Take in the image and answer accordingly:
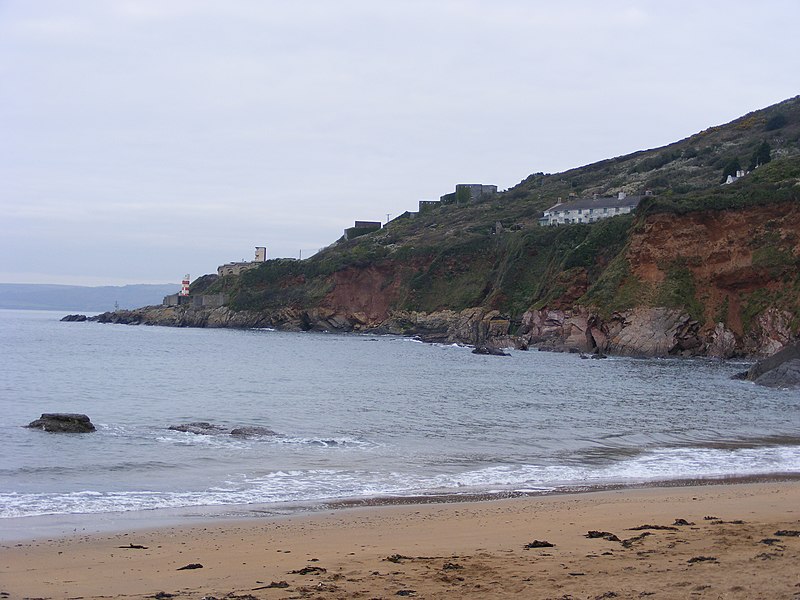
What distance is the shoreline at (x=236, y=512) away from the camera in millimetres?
13555

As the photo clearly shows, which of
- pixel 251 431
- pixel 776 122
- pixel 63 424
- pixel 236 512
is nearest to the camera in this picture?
pixel 236 512

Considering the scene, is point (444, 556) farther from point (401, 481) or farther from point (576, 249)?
point (576, 249)

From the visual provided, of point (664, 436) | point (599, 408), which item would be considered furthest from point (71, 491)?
point (599, 408)

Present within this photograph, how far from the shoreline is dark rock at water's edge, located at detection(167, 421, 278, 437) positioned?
9.21 m

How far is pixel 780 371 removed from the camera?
4644 cm

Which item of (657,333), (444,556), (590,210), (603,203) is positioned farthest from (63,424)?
(590,210)

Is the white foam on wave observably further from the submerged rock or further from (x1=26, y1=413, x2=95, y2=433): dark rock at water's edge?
(x1=26, y1=413, x2=95, y2=433): dark rock at water's edge

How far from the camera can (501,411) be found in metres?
34.3

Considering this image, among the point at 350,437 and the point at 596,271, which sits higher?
the point at 596,271

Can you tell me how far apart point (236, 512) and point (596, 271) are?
72.5 meters

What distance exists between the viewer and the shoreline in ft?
44.5

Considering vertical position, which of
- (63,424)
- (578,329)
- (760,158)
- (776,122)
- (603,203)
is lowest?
(63,424)

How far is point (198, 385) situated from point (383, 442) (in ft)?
64.6

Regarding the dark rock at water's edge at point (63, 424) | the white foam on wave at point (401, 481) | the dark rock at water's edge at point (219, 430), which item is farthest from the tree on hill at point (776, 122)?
the dark rock at water's edge at point (63, 424)
